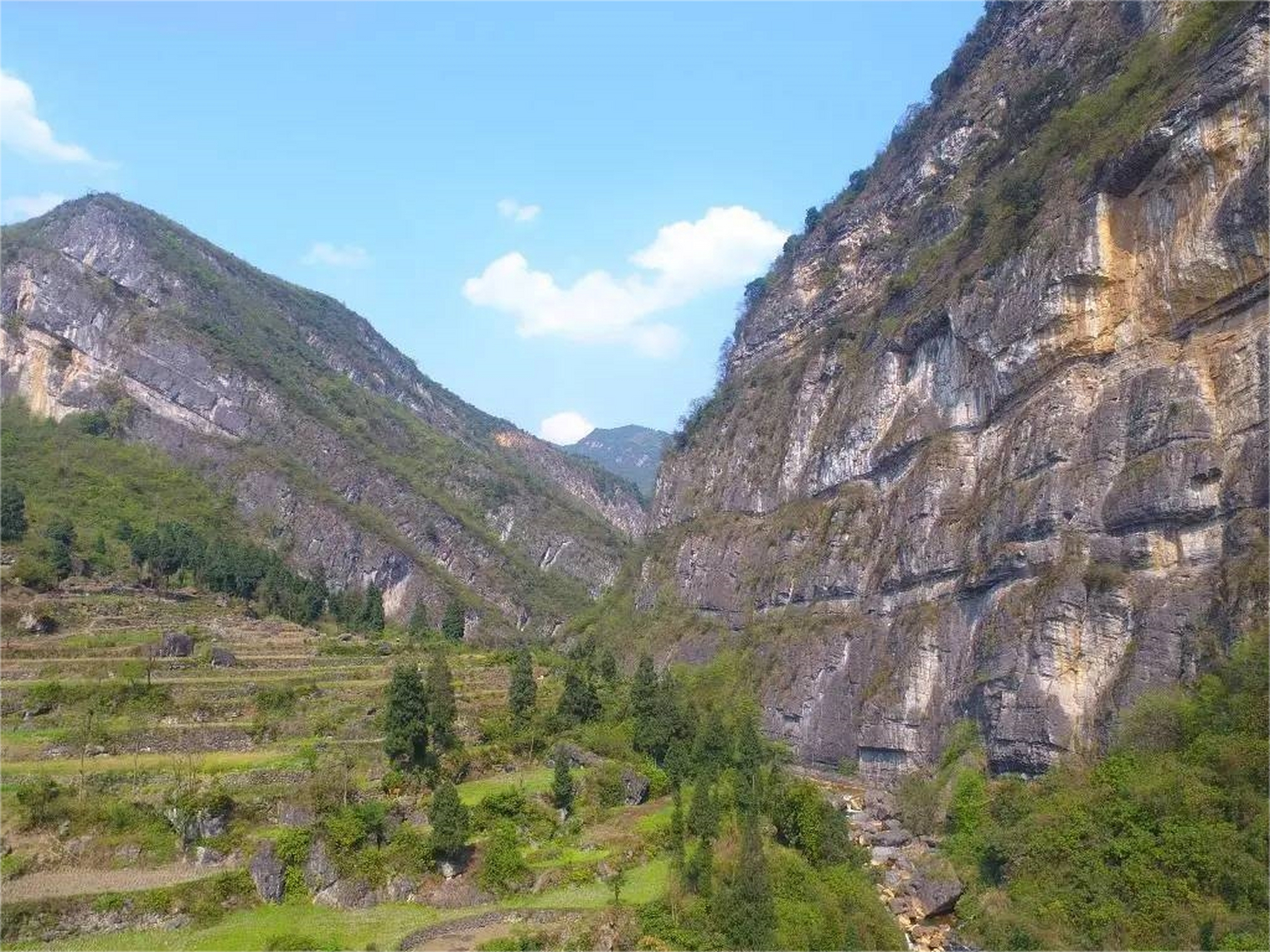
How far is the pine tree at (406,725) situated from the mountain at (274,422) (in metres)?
58.4

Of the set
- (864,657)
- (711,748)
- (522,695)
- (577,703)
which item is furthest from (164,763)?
(864,657)

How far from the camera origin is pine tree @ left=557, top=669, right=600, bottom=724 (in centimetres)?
4150

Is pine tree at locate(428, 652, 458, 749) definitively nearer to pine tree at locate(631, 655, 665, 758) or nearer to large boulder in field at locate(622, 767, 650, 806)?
large boulder in field at locate(622, 767, 650, 806)

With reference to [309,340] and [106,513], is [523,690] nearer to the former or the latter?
[106,513]

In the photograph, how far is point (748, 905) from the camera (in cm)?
2430

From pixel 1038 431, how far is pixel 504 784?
2459 cm

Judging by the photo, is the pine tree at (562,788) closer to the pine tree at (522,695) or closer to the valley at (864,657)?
the valley at (864,657)

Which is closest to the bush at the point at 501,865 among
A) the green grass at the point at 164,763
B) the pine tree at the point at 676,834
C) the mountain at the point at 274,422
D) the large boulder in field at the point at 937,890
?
the pine tree at the point at 676,834

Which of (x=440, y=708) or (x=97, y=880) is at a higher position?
(x=440, y=708)

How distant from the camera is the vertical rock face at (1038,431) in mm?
32062

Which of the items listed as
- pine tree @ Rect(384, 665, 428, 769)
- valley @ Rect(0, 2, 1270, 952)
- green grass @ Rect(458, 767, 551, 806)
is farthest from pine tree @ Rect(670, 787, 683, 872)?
pine tree @ Rect(384, 665, 428, 769)

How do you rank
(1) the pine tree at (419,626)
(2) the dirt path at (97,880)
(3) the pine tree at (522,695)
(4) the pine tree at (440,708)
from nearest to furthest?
(2) the dirt path at (97,880) → (4) the pine tree at (440,708) → (3) the pine tree at (522,695) → (1) the pine tree at (419,626)

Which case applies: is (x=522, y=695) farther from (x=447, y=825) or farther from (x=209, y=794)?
(x=209, y=794)

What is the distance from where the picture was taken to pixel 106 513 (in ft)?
228
